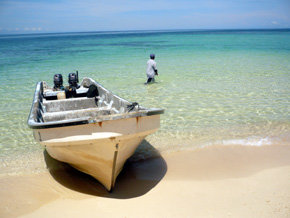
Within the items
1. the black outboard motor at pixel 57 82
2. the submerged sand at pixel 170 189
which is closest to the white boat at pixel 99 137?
the submerged sand at pixel 170 189

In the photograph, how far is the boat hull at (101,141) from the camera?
3.70 m

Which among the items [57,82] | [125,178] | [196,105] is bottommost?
[125,178]

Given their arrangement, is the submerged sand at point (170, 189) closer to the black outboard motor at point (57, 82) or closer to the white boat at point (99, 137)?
the white boat at point (99, 137)

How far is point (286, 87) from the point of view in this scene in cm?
1119

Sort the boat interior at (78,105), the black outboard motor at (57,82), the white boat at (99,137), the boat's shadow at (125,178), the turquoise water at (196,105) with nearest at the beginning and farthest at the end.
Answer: the white boat at (99,137) → the boat's shadow at (125,178) → the boat interior at (78,105) → the turquoise water at (196,105) → the black outboard motor at (57,82)

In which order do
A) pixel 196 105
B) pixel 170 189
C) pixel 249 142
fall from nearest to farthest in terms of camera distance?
pixel 170 189, pixel 249 142, pixel 196 105

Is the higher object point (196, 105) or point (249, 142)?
point (196, 105)

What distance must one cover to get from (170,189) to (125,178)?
86 centimetres

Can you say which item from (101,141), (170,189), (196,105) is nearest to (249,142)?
(170,189)

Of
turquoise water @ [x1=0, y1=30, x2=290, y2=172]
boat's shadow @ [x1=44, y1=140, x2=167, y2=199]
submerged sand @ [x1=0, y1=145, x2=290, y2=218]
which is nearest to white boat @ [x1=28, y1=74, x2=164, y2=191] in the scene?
boat's shadow @ [x1=44, y1=140, x2=167, y2=199]

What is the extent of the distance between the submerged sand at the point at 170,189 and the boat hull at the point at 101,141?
0.47 meters

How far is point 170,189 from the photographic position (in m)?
4.25

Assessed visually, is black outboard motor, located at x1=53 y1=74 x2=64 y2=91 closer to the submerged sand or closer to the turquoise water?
the turquoise water

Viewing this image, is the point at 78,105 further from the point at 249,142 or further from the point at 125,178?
the point at 249,142
